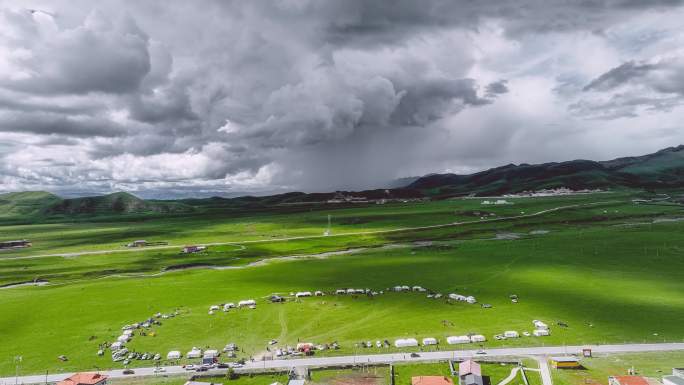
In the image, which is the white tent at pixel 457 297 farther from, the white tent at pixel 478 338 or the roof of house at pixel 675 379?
the roof of house at pixel 675 379

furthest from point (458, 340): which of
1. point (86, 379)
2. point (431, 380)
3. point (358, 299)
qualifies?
point (86, 379)

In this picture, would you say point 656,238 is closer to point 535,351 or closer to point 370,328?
point 535,351

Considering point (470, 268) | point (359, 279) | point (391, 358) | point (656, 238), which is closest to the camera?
point (391, 358)

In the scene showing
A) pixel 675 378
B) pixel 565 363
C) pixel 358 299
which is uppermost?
pixel 358 299

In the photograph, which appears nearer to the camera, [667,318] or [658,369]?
[658,369]

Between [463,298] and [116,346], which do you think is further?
[463,298]

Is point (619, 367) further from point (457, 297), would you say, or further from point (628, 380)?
point (457, 297)

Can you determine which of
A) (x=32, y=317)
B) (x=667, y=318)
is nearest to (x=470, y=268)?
(x=667, y=318)
